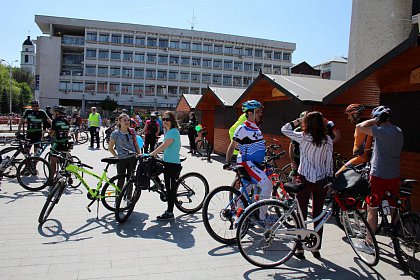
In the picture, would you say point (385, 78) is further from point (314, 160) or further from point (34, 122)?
point (34, 122)

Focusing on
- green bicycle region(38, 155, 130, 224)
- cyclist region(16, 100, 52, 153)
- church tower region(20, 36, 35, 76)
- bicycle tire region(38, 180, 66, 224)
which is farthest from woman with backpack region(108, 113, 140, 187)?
church tower region(20, 36, 35, 76)

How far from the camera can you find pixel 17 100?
7300cm

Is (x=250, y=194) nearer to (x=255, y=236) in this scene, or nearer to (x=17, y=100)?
(x=255, y=236)

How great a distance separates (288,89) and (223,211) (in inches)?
210

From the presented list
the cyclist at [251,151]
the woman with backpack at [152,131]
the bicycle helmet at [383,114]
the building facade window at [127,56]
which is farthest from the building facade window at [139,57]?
the bicycle helmet at [383,114]

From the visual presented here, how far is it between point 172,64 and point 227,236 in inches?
2668

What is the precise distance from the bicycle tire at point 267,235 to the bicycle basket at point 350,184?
0.65m

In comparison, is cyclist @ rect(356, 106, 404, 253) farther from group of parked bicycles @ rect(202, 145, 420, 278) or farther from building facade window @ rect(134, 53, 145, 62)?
building facade window @ rect(134, 53, 145, 62)

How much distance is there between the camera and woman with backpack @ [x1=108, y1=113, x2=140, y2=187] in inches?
257

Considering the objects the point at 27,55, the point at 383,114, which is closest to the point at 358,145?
the point at 383,114

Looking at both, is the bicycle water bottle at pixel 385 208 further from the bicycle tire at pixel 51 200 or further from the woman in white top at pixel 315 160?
the bicycle tire at pixel 51 200

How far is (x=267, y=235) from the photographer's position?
4297 mm

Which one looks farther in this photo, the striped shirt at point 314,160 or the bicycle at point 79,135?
the bicycle at point 79,135

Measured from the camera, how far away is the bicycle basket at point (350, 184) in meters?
4.16
